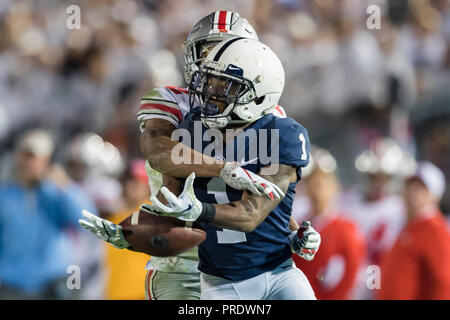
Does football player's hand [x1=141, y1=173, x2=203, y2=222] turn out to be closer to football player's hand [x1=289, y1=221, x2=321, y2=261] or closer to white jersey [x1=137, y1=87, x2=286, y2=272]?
football player's hand [x1=289, y1=221, x2=321, y2=261]

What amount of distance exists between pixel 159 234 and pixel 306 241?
0.67 meters

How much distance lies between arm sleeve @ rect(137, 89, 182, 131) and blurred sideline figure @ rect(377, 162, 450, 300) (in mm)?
2208

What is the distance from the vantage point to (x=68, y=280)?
255 inches

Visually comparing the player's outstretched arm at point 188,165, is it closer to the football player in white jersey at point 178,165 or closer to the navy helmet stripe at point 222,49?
the football player in white jersey at point 178,165

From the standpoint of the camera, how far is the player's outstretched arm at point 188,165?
332cm

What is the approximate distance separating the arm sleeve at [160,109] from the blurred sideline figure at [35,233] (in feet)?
9.07

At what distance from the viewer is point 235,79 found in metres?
3.62

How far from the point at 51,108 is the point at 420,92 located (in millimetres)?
3706

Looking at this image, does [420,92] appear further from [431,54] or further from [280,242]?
[280,242]

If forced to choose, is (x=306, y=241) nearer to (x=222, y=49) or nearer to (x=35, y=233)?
(x=222, y=49)

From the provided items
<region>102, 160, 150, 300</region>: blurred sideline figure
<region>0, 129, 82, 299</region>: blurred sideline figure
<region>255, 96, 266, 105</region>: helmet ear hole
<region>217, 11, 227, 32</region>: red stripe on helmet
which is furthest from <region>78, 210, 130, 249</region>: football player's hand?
<region>0, 129, 82, 299</region>: blurred sideline figure

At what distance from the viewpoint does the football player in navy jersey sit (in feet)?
11.7

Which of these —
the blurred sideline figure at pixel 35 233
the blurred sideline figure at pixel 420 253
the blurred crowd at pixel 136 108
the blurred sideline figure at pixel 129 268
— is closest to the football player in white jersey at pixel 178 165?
the blurred sideline figure at pixel 129 268

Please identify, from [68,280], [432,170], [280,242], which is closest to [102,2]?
[68,280]
